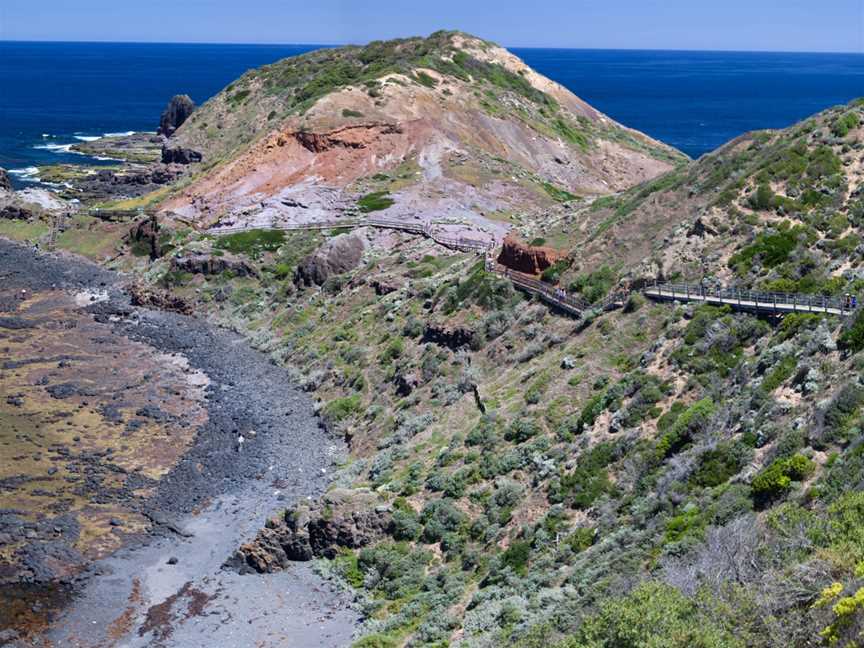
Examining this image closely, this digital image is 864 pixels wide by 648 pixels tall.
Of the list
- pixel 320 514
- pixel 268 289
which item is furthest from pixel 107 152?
pixel 320 514

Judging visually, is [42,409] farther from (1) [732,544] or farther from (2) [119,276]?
(1) [732,544]

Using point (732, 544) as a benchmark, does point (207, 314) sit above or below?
below

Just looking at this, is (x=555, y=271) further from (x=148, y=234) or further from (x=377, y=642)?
(x=148, y=234)

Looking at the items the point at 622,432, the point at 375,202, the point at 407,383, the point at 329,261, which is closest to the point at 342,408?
the point at 407,383

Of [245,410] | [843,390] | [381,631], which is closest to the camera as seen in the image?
[843,390]

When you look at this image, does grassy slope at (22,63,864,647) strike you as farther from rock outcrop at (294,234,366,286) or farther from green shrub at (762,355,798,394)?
rock outcrop at (294,234,366,286)

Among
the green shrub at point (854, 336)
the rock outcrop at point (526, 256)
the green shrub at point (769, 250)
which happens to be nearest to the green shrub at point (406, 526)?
the green shrub at point (854, 336)
